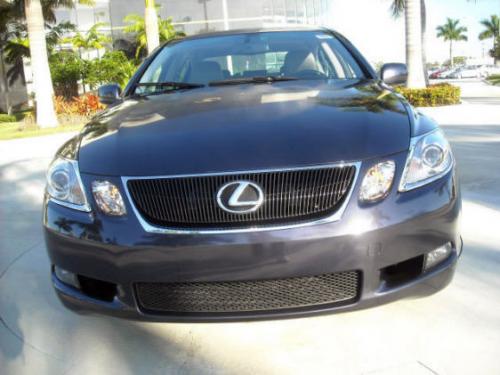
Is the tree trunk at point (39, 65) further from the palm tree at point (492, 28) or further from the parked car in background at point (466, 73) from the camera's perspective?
the palm tree at point (492, 28)

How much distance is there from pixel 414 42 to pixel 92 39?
1901 centimetres

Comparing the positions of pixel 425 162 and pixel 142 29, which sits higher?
pixel 142 29

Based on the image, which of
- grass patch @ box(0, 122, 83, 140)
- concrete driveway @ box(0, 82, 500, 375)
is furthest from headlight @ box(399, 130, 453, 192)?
grass patch @ box(0, 122, 83, 140)

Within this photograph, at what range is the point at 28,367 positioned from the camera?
2227mm

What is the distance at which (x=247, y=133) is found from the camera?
213 cm

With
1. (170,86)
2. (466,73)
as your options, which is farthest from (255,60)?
(466,73)

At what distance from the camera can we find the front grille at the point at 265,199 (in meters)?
1.90

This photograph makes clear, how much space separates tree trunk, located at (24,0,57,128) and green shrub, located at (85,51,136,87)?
209 inches

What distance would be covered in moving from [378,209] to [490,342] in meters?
0.82

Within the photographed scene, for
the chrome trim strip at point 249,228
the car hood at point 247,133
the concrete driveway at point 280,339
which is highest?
the car hood at point 247,133

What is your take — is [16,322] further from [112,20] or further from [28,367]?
[112,20]

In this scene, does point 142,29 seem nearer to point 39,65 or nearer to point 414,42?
point 39,65

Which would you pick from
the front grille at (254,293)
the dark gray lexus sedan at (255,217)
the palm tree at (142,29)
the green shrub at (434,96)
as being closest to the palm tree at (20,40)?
the palm tree at (142,29)

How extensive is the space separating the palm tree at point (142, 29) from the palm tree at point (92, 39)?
69.9 inches
